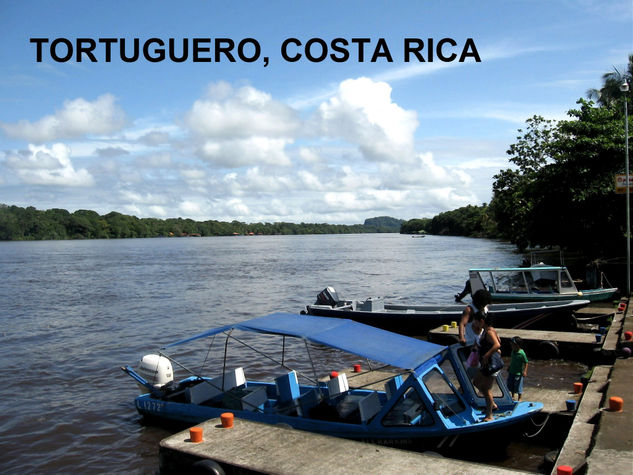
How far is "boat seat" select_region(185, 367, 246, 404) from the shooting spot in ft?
35.3

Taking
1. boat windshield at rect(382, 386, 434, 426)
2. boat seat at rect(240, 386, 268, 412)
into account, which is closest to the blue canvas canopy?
boat windshield at rect(382, 386, 434, 426)

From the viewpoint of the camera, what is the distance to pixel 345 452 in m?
7.31

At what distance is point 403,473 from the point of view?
6613 mm

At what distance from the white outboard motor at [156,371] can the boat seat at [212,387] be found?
1.15 m

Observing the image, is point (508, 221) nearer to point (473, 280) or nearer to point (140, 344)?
point (473, 280)

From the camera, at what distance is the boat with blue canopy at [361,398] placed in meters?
8.29

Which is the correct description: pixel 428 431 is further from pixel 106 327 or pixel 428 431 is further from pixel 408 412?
pixel 106 327

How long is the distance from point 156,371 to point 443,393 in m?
6.21

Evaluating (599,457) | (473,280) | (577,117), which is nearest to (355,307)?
(473,280)

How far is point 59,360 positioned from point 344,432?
13048 mm

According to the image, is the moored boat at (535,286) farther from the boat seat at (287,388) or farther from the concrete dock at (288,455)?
the concrete dock at (288,455)

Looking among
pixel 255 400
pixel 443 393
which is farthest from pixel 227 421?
pixel 443 393

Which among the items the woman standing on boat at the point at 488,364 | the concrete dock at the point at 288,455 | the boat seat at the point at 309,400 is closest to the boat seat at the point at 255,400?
the boat seat at the point at 309,400

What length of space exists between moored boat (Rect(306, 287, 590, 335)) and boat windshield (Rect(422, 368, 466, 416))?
34.9 feet
